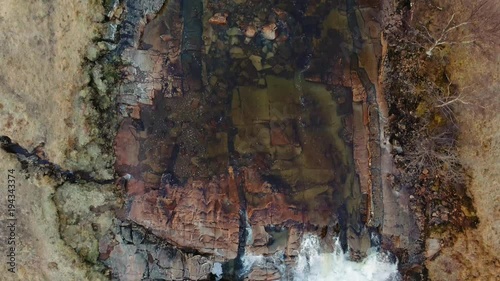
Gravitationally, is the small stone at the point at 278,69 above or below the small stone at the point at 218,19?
below

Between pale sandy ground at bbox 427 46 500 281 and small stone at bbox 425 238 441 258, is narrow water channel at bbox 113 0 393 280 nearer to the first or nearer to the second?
small stone at bbox 425 238 441 258

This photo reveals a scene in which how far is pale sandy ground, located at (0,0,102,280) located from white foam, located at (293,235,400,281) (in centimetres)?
533

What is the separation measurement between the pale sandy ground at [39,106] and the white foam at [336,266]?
5329mm

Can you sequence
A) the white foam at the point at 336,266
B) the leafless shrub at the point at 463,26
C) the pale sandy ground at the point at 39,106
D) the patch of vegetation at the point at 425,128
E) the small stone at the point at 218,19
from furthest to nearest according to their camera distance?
the small stone at the point at 218,19
the white foam at the point at 336,266
the patch of vegetation at the point at 425,128
the pale sandy ground at the point at 39,106
the leafless shrub at the point at 463,26

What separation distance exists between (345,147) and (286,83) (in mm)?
2193

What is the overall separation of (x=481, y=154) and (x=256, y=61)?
574 cm

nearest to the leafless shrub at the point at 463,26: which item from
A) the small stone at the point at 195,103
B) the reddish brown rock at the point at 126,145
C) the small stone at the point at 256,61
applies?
the small stone at the point at 256,61

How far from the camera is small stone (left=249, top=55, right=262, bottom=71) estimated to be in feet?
39.5

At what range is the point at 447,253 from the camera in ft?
38.0

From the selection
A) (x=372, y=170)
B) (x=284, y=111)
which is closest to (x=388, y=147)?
(x=372, y=170)

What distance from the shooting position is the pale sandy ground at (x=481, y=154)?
35.3 feet

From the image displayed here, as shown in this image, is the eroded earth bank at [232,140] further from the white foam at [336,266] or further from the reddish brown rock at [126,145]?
the white foam at [336,266]

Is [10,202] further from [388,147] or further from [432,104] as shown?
[432,104]

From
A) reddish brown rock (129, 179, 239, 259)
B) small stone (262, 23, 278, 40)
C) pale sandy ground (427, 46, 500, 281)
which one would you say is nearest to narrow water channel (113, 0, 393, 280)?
small stone (262, 23, 278, 40)
